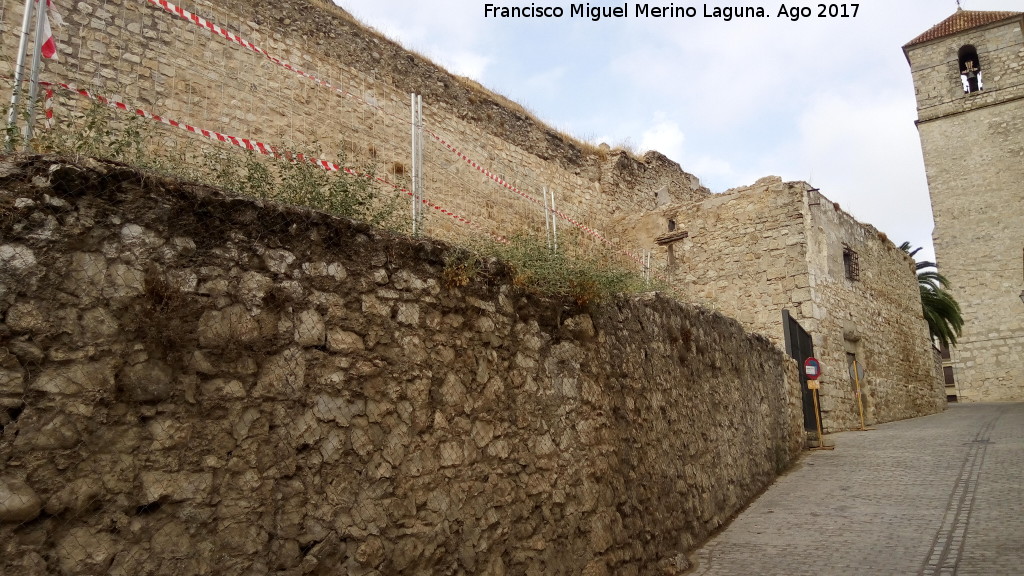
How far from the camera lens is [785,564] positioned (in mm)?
5051

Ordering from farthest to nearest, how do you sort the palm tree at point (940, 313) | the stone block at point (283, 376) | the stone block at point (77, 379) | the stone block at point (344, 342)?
the palm tree at point (940, 313), the stone block at point (344, 342), the stone block at point (283, 376), the stone block at point (77, 379)

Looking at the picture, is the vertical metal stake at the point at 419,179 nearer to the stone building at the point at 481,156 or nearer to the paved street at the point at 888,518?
the stone building at the point at 481,156

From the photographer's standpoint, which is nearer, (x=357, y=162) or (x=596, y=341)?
(x=596, y=341)

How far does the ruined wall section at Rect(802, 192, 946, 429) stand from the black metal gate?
0.26 meters

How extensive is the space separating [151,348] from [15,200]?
26.3 inches

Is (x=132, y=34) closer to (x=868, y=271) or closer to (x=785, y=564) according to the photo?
(x=785, y=564)

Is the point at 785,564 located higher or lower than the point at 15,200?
lower

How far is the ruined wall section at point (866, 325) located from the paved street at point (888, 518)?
3.51 meters

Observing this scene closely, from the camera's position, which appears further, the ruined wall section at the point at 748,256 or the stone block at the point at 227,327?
the ruined wall section at the point at 748,256

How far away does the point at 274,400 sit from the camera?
2891 millimetres

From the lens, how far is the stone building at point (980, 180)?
990 inches

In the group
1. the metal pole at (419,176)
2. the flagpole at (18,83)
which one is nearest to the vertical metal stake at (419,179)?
the metal pole at (419,176)

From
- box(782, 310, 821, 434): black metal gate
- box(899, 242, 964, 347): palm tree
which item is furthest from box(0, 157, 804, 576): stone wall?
box(899, 242, 964, 347): palm tree

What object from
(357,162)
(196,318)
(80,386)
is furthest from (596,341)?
(357,162)
